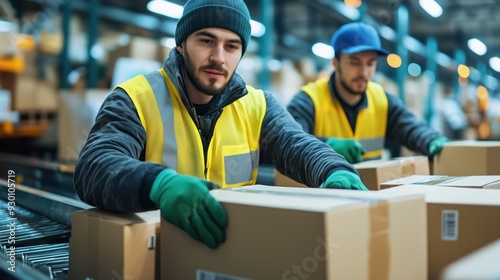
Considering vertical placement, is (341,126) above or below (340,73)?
below

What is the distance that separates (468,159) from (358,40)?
1.13 m

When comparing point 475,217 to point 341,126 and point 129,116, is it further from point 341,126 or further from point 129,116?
point 341,126

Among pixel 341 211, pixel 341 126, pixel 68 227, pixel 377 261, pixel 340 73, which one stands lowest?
pixel 68 227

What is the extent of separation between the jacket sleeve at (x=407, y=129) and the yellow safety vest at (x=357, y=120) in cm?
5

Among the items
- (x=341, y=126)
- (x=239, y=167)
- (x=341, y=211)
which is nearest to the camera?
(x=341, y=211)

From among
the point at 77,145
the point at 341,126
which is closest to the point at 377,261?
the point at 341,126

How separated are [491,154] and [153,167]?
1650mm

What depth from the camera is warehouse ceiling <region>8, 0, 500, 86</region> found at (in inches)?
370

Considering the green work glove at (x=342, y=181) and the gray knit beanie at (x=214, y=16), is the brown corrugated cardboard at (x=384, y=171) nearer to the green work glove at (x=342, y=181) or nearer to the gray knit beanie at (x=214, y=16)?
the green work glove at (x=342, y=181)

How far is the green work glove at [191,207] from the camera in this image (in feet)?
3.84

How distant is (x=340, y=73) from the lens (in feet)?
10.6

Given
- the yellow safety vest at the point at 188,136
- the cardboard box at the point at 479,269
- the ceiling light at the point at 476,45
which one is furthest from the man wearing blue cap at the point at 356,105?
the ceiling light at the point at 476,45

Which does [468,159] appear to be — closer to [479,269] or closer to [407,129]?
[407,129]

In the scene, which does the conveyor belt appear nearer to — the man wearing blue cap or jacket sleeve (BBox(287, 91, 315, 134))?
jacket sleeve (BBox(287, 91, 315, 134))
